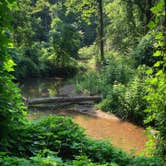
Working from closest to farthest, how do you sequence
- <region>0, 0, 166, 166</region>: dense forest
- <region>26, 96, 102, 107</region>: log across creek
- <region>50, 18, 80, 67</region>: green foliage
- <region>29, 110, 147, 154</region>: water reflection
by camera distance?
<region>0, 0, 166, 166</region>: dense forest → <region>29, 110, 147, 154</region>: water reflection → <region>26, 96, 102, 107</region>: log across creek → <region>50, 18, 80, 67</region>: green foliage

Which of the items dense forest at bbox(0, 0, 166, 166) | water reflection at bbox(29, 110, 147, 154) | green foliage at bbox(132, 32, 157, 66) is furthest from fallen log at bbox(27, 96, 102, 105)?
green foliage at bbox(132, 32, 157, 66)

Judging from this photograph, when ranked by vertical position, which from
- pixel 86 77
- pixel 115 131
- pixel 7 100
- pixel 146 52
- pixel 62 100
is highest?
pixel 7 100

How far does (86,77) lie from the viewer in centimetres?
2066

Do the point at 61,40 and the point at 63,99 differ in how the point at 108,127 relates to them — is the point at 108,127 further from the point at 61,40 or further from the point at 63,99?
the point at 61,40

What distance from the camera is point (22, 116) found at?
5492 millimetres

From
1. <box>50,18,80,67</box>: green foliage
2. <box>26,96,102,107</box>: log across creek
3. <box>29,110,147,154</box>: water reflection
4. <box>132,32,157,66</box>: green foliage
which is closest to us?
<box>29,110,147,154</box>: water reflection

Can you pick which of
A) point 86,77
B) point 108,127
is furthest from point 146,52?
point 108,127

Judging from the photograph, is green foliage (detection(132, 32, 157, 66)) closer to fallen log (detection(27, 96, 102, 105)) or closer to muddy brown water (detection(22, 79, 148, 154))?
fallen log (detection(27, 96, 102, 105))

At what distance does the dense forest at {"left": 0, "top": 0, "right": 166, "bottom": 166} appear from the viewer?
465 cm

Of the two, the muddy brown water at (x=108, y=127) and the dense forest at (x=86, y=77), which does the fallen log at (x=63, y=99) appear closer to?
the dense forest at (x=86, y=77)

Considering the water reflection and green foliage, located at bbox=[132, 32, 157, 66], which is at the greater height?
green foliage, located at bbox=[132, 32, 157, 66]

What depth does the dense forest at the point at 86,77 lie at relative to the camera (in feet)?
15.3

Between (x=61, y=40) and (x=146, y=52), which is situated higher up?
(x=61, y=40)

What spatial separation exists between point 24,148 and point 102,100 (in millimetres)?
11073
